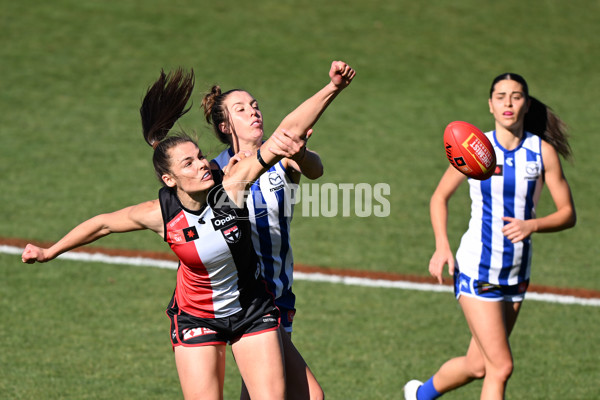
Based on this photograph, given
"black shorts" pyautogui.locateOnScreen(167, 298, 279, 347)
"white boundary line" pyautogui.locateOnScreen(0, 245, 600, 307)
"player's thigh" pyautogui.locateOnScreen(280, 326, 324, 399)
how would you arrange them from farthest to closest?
"white boundary line" pyautogui.locateOnScreen(0, 245, 600, 307)
"player's thigh" pyautogui.locateOnScreen(280, 326, 324, 399)
"black shorts" pyautogui.locateOnScreen(167, 298, 279, 347)

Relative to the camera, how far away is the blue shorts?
19.3 feet

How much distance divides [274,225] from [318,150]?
7.55m

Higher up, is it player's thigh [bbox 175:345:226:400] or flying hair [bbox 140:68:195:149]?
flying hair [bbox 140:68:195:149]

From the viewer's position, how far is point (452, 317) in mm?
8211

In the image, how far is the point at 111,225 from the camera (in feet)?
15.7

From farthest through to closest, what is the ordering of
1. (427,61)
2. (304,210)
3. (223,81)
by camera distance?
(427,61) → (223,81) → (304,210)

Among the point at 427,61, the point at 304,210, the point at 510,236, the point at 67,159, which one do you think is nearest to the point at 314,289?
the point at 304,210

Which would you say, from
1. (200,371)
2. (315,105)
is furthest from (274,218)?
(315,105)

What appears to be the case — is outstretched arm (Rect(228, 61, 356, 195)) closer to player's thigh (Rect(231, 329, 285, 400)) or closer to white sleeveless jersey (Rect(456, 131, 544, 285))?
player's thigh (Rect(231, 329, 285, 400))

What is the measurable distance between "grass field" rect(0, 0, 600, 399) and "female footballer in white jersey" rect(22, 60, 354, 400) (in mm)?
1491

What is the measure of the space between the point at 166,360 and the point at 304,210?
14.5 feet

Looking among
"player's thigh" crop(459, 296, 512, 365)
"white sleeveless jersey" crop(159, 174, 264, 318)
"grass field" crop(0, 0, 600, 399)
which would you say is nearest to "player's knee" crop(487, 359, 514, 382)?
"player's thigh" crop(459, 296, 512, 365)

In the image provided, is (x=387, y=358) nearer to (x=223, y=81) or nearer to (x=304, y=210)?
(x=304, y=210)

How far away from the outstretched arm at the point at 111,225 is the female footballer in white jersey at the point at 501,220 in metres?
2.27
